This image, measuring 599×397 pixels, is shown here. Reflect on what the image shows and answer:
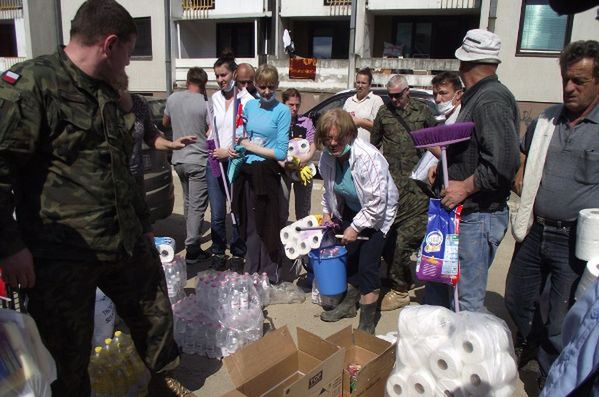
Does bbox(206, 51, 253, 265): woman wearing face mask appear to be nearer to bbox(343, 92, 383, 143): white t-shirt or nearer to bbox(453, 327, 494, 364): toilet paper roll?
bbox(343, 92, 383, 143): white t-shirt

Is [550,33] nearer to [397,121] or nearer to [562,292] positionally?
[397,121]

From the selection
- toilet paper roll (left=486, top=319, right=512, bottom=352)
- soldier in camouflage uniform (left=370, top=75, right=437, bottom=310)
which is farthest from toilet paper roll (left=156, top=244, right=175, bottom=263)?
toilet paper roll (left=486, top=319, right=512, bottom=352)

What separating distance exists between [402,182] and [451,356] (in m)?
2.53

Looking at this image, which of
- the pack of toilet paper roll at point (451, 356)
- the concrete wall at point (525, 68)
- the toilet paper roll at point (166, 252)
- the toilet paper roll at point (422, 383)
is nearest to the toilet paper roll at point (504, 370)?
the pack of toilet paper roll at point (451, 356)

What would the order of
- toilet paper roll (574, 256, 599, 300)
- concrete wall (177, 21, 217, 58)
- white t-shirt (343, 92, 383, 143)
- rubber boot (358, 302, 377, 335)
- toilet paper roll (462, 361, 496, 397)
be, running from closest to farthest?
toilet paper roll (462, 361, 496, 397) → toilet paper roll (574, 256, 599, 300) → rubber boot (358, 302, 377, 335) → white t-shirt (343, 92, 383, 143) → concrete wall (177, 21, 217, 58)

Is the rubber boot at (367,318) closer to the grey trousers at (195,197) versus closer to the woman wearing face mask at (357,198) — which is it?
the woman wearing face mask at (357,198)

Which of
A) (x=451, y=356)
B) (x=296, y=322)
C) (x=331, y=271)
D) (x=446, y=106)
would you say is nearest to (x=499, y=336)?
(x=451, y=356)

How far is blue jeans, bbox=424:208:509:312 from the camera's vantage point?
296cm

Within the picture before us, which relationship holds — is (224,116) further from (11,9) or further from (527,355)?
(11,9)

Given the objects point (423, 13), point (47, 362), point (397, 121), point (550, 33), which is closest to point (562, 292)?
point (397, 121)

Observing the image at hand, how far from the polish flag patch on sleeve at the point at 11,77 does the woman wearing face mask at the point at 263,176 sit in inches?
97.3

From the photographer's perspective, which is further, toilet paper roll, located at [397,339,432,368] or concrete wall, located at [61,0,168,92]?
concrete wall, located at [61,0,168,92]

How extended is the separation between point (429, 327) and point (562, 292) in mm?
1054

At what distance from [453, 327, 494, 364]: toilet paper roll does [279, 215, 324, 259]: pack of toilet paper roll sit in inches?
70.3
